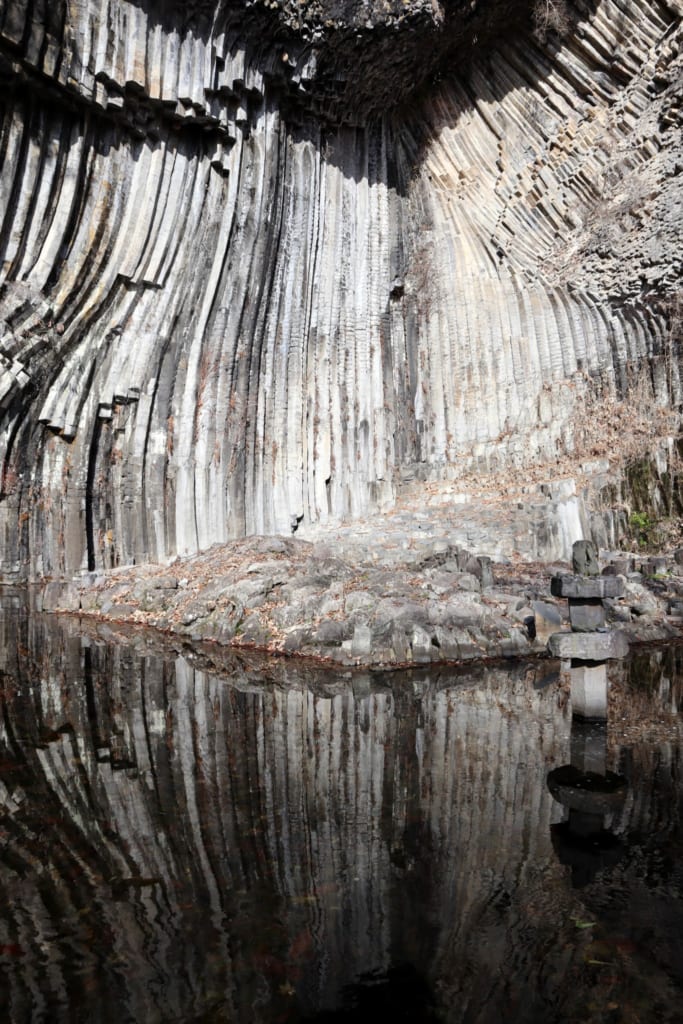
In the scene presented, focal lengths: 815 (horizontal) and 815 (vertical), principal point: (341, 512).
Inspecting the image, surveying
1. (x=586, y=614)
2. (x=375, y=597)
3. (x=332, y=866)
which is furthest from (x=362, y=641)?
(x=332, y=866)

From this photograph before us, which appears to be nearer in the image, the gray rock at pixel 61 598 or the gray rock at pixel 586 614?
the gray rock at pixel 586 614

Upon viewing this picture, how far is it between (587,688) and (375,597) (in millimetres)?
4109

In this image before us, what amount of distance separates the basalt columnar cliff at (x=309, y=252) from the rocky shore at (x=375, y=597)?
264 cm

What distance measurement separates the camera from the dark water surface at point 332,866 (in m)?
2.79

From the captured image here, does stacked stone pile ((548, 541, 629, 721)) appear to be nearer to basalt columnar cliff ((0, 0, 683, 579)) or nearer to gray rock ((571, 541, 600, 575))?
gray rock ((571, 541, 600, 575))

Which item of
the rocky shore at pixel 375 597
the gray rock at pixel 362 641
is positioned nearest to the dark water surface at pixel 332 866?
the gray rock at pixel 362 641

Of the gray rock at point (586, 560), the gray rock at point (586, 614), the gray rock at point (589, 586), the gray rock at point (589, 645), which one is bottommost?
the gray rock at point (589, 645)

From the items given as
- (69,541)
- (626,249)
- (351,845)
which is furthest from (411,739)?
(626,249)

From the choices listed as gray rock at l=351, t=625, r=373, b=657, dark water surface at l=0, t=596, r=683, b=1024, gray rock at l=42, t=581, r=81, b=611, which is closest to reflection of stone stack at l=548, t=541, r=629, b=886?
dark water surface at l=0, t=596, r=683, b=1024

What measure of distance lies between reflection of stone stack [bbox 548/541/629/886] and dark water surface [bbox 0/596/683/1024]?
0.35ft

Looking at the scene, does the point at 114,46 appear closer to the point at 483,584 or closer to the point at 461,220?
the point at 461,220

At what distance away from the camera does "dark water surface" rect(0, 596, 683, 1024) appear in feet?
9.14

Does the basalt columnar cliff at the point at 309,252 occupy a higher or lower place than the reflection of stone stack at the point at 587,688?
higher

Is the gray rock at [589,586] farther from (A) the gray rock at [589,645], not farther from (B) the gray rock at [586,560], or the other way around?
(A) the gray rock at [589,645]
